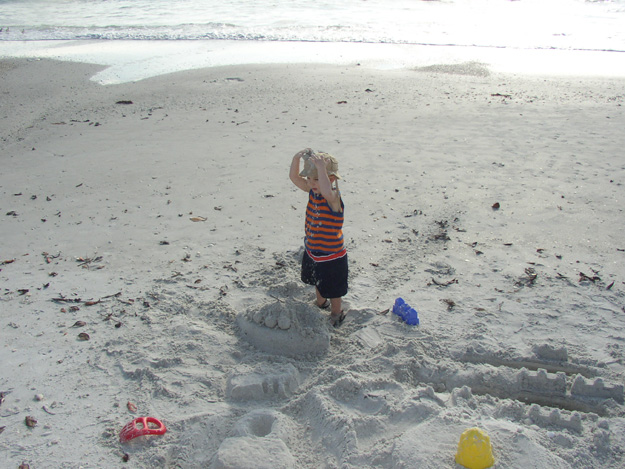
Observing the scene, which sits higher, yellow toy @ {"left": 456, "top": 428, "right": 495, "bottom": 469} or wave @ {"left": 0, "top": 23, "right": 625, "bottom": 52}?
wave @ {"left": 0, "top": 23, "right": 625, "bottom": 52}

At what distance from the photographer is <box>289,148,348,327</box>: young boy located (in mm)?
3205

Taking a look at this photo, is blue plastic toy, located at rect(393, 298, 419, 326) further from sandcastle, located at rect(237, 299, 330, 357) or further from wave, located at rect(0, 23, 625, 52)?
wave, located at rect(0, 23, 625, 52)

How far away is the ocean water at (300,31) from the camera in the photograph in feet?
41.9

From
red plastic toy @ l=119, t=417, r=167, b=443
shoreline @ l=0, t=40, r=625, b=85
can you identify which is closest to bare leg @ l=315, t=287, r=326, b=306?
red plastic toy @ l=119, t=417, r=167, b=443

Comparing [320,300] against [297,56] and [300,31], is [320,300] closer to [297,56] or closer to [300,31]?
[297,56]

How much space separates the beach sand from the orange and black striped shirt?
386 mm

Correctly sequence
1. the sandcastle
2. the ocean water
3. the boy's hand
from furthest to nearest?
1. the ocean water
2. the sandcastle
3. the boy's hand

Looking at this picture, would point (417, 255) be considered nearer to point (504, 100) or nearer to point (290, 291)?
point (290, 291)

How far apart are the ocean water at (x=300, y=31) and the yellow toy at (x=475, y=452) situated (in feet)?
32.3

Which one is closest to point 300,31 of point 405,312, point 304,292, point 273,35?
point 273,35

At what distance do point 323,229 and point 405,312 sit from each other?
0.81 m

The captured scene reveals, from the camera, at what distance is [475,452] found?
93.0 inches

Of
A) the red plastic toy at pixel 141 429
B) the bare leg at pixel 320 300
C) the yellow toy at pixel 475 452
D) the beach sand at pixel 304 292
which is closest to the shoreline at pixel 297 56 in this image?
the beach sand at pixel 304 292

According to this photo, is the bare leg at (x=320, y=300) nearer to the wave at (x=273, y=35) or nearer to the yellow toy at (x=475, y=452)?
the yellow toy at (x=475, y=452)
